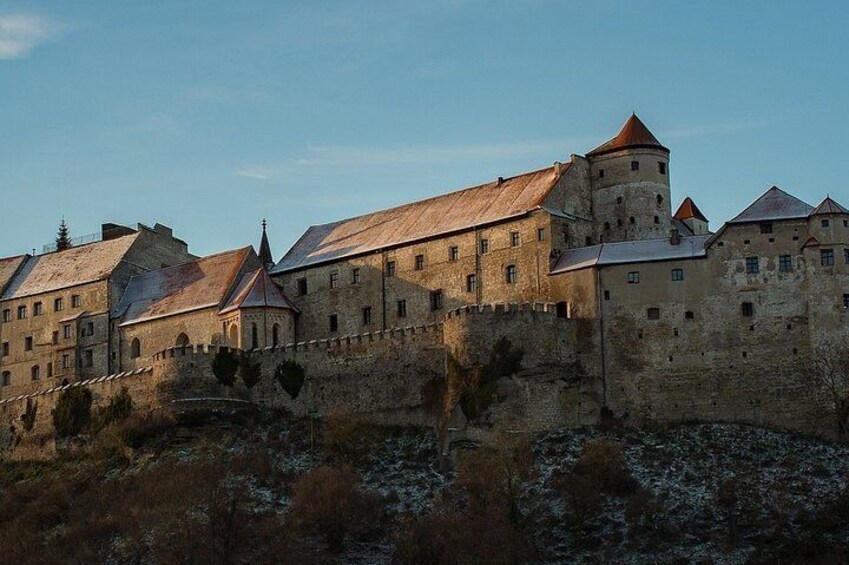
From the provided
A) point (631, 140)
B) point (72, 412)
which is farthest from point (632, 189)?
point (72, 412)

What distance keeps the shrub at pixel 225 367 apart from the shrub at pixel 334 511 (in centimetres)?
1494

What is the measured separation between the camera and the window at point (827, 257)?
103 m

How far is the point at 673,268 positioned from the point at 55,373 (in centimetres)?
4359

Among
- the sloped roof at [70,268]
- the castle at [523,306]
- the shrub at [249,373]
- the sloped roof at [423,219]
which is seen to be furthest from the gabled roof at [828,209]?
the sloped roof at [70,268]

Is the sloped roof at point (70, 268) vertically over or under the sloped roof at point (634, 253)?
over

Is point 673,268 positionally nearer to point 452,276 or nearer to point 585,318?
point 585,318

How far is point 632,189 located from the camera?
374 feet

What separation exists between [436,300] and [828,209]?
24.6 metres

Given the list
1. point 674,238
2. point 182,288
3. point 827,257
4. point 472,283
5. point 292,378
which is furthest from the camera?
point 182,288

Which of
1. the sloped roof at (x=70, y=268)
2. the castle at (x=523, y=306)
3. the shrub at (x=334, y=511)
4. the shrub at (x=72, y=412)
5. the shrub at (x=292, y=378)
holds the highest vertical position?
the sloped roof at (x=70, y=268)

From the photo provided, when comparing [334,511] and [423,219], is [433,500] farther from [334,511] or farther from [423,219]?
[423,219]

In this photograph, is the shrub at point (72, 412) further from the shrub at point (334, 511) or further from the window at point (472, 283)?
the window at point (472, 283)

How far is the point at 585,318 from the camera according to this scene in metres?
106

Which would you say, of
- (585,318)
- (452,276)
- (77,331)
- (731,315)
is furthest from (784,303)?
(77,331)
